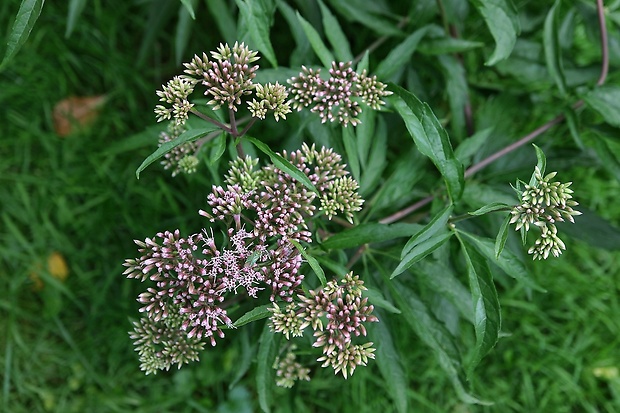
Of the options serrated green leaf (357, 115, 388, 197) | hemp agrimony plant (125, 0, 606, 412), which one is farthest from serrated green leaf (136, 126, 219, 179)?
serrated green leaf (357, 115, 388, 197)

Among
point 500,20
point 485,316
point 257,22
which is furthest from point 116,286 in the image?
point 500,20

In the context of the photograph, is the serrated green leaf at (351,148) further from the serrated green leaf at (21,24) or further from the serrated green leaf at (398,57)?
the serrated green leaf at (21,24)

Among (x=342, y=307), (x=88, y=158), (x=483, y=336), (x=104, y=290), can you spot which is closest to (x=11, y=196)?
(x=88, y=158)

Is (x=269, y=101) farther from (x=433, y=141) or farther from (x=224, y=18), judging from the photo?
(x=224, y=18)

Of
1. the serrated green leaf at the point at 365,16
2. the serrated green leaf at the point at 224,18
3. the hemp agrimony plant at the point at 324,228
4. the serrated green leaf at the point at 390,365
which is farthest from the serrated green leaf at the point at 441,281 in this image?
the serrated green leaf at the point at 224,18

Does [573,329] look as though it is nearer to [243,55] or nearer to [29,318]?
[243,55]
